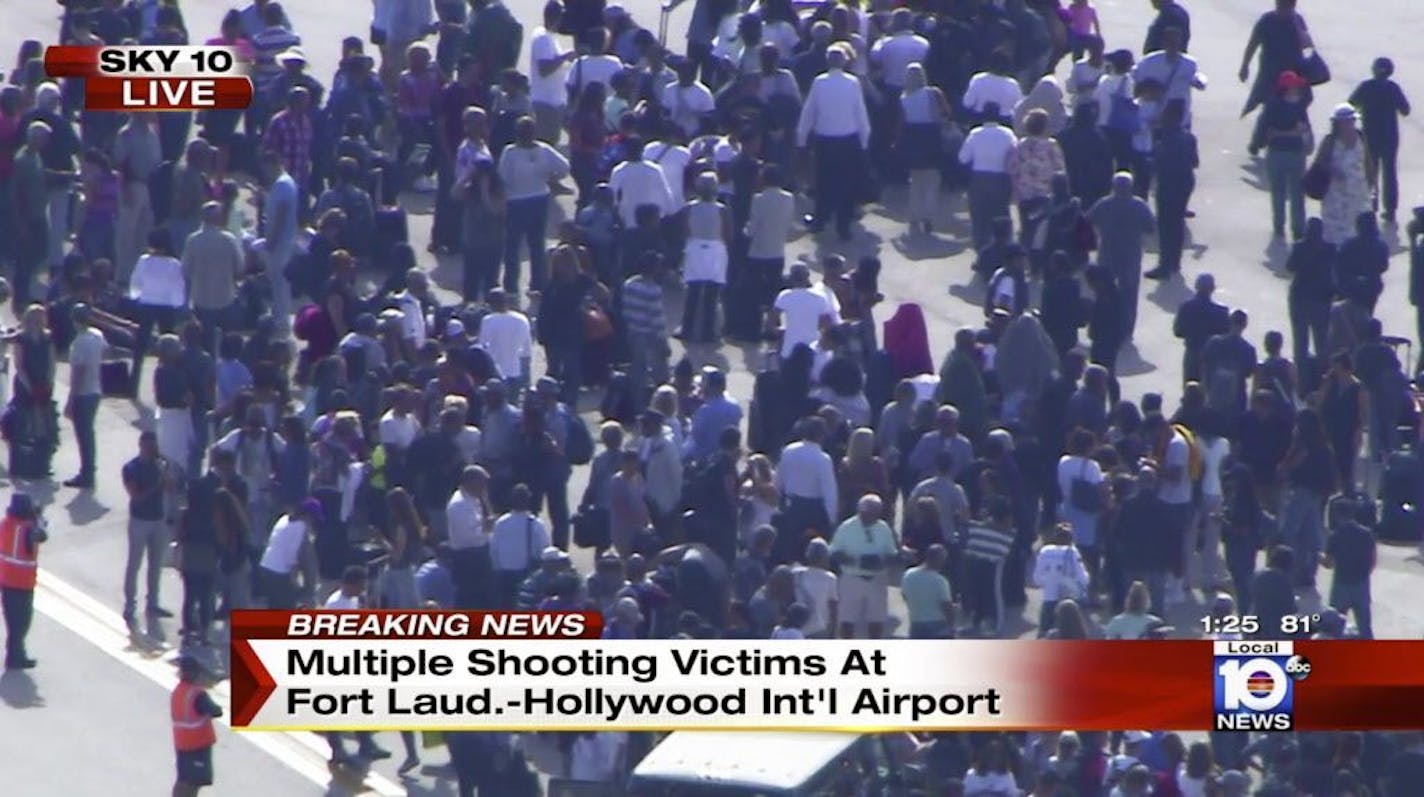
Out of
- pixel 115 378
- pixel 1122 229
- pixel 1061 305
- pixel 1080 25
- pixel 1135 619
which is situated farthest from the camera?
pixel 1080 25

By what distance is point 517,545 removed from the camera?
2911cm

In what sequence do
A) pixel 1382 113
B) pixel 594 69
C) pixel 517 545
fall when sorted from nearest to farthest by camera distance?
1. pixel 517 545
2. pixel 1382 113
3. pixel 594 69

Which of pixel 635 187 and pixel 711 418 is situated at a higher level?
pixel 635 187

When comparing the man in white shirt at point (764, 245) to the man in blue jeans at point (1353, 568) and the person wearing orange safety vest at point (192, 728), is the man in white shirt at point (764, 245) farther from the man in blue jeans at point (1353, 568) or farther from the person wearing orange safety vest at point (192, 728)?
the person wearing orange safety vest at point (192, 728)

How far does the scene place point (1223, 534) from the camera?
30266mm

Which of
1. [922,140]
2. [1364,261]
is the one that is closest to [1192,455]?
[1364,261]

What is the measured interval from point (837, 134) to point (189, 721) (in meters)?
9.17

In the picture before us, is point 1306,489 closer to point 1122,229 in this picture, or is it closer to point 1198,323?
point 1198,323

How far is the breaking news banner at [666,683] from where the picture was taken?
2169 centimetres

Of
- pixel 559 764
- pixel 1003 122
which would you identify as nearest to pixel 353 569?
pixel 559 764

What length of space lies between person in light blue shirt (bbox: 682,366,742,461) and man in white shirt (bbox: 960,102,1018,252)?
445 centimetres

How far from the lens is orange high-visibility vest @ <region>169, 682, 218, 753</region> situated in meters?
27.5

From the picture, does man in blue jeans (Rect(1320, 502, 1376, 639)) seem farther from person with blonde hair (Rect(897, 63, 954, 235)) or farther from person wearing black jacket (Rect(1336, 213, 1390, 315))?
person with blonde hair (Rect(897, 63, 954, 235))

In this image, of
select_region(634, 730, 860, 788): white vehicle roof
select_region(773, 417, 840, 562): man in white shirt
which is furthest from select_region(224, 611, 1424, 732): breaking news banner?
select_region(773, 417, 840, 562): man in white shirt
